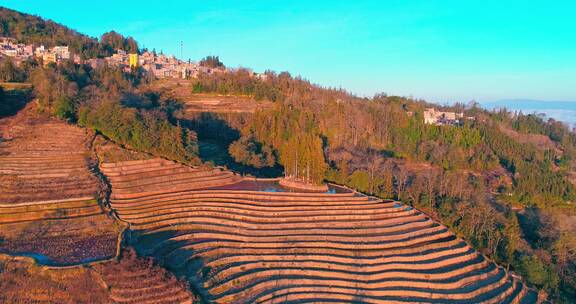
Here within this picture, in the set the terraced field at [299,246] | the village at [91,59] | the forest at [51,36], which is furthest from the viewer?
the forest at [51,36]

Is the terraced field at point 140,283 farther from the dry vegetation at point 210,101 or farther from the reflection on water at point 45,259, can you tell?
the dry vegetation at point 210,101

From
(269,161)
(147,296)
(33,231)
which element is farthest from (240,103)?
(147,296)

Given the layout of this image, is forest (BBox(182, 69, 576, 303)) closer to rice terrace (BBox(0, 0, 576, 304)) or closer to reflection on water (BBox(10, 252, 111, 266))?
rice terrace (BBox(0, 0, 576, 304))

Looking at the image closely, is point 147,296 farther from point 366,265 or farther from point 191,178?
point 191,178

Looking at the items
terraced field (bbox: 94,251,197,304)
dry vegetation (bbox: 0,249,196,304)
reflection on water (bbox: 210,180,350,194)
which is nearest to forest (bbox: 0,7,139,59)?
reflection on water (bbox: 210,180,350,194)

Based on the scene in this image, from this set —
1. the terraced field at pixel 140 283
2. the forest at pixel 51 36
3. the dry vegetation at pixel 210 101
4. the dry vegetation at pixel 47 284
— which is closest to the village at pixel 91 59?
the forest at pixel 51 36

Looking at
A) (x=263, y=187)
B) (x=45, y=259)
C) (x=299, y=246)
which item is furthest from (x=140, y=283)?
(x=263, y=187)
